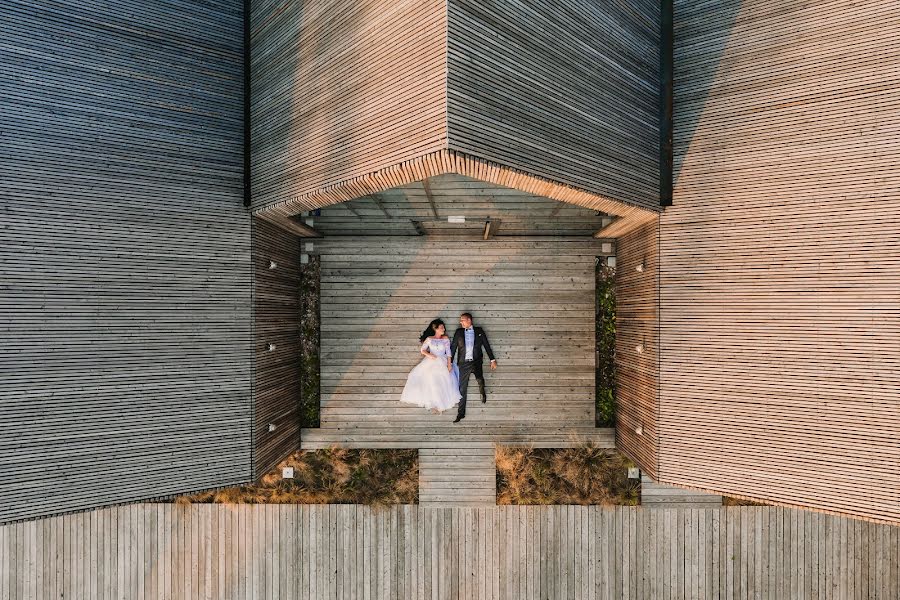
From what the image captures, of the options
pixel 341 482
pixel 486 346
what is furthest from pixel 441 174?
pixel 341 482

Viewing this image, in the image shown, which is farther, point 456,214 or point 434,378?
point 456,214

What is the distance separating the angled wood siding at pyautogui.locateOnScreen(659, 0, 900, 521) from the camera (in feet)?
16.7

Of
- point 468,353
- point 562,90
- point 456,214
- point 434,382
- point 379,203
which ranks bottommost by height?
point 434,382

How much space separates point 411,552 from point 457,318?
4274mm

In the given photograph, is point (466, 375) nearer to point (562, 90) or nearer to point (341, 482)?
point (341, 482)

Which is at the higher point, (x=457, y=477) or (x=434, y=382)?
(x=434, y=382)

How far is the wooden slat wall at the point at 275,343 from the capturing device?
632cm

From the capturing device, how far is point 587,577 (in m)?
7.79

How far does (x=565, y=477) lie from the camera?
307 inches

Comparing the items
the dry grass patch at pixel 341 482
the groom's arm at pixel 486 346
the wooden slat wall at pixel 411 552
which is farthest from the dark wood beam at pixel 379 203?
the wooden slat wall at pixel 411 552

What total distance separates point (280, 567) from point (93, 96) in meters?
7.78

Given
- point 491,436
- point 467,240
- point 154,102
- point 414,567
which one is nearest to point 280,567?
point 414,567

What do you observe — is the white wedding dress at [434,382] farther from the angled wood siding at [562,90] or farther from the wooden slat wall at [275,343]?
the angled wood siding at [562,90]

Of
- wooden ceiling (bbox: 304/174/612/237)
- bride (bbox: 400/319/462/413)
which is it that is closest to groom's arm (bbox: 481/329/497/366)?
bride (bbox: 400/319/462/413)
